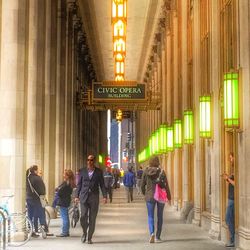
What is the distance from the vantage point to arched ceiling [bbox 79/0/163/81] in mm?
41844

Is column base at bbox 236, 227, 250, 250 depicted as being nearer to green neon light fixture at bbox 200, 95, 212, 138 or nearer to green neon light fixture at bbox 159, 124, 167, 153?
green neon light fixture at bbox 200, 95, 212, 138

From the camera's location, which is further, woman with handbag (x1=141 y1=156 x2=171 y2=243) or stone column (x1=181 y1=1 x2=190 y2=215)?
stone column (x1=181 y1=1 x2=190 y2=215)

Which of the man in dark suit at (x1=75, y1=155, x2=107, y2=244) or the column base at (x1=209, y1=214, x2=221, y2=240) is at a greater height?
the man in dark suit at (x1=75, y1=155, x2=107, y2=244)

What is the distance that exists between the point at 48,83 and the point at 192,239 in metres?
13.1

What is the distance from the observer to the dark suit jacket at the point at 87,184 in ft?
54.7

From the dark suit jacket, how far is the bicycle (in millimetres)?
1445

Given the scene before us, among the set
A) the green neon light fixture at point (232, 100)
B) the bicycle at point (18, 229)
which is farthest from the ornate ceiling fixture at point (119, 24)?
the green neon light fixture at point (232, 100)

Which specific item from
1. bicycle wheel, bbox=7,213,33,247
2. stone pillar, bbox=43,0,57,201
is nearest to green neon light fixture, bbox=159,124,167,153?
stone pillar, bbox=43,0,57,201

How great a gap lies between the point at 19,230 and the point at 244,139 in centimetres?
640

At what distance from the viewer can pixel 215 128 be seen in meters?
17.7

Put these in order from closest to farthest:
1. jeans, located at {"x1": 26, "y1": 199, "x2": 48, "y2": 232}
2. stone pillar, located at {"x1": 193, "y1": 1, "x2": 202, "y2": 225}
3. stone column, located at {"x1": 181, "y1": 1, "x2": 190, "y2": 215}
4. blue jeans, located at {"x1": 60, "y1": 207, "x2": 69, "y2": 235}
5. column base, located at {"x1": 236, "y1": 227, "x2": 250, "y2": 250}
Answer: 1. column base, located at {"x1": 236, "y1": 227, "x2": 250, "y2": 250}
2. jeans, located at {"x1": 26, "y1": 199, "x2": 48, "y2": 232}
3. blue jeans, located at {"x1": 60, "y1": 207, "x2": 69, "y2": 235}
4. stone pillar, located at {"x1": 193, "y1": 1, "x2": 202, "y2": 225}
5. stone column, located at {"x1": 181, "y1": 1, "x2": 190, "y2": 215}

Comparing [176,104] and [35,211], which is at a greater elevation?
[176,104]

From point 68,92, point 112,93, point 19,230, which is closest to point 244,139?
point 19,230

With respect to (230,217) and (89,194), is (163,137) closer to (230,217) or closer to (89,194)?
(89,194)
